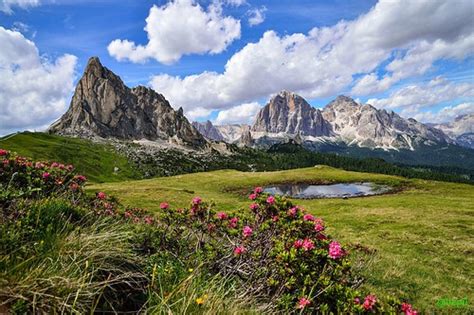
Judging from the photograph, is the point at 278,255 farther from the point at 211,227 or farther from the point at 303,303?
the point at 211,227

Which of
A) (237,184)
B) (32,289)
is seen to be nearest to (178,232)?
(32,289)

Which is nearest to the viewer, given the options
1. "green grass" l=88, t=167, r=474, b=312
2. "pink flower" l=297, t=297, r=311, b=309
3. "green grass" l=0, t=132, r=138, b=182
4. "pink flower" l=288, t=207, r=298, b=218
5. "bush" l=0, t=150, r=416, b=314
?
"bush" l=0, t=150, r=416, b=314

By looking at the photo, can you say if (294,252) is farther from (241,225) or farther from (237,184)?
(237,184)

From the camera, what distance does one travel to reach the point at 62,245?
221 inches

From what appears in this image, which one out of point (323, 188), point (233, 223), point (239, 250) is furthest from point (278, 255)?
point (323, 188)

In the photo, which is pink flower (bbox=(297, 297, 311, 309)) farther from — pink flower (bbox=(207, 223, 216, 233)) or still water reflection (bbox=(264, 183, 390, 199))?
still water reflection (bbox=(264, 183, 390, 199))

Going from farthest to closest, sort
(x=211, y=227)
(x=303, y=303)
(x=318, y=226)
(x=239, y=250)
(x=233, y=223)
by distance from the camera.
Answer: (x=233, y=223)
(x=211, y=227)
(x=318, y=226)
(x=239, y=250)
(x=303, y=303)

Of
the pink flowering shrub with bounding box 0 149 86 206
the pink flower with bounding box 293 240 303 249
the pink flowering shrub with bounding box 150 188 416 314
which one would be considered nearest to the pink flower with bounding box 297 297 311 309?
the pink flowering shrub with bounding box 150 188 416 314

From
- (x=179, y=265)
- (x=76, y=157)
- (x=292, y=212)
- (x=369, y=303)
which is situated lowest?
(x=369, y=303)

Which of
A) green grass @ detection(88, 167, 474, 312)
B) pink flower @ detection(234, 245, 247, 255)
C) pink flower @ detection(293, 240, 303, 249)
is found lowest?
green grass @ detection(88, 167, 474, 312)

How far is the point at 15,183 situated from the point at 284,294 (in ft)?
29.0

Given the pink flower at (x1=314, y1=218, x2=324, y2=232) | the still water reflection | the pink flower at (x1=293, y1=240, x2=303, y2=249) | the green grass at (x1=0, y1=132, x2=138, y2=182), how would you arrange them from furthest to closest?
the green grass at (x1=0, y1=132, x2=138, y2=182), the still water reflection, the pink flower at (x1=314, y1=218, x2=324, y2=232), the pink flower at (x1=293, y1=240, x2=303, y2=249)

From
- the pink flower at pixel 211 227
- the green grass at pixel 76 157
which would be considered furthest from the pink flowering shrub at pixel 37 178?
the green grass at pixel 76 157

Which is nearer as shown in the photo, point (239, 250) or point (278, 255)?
point (278, 255)
